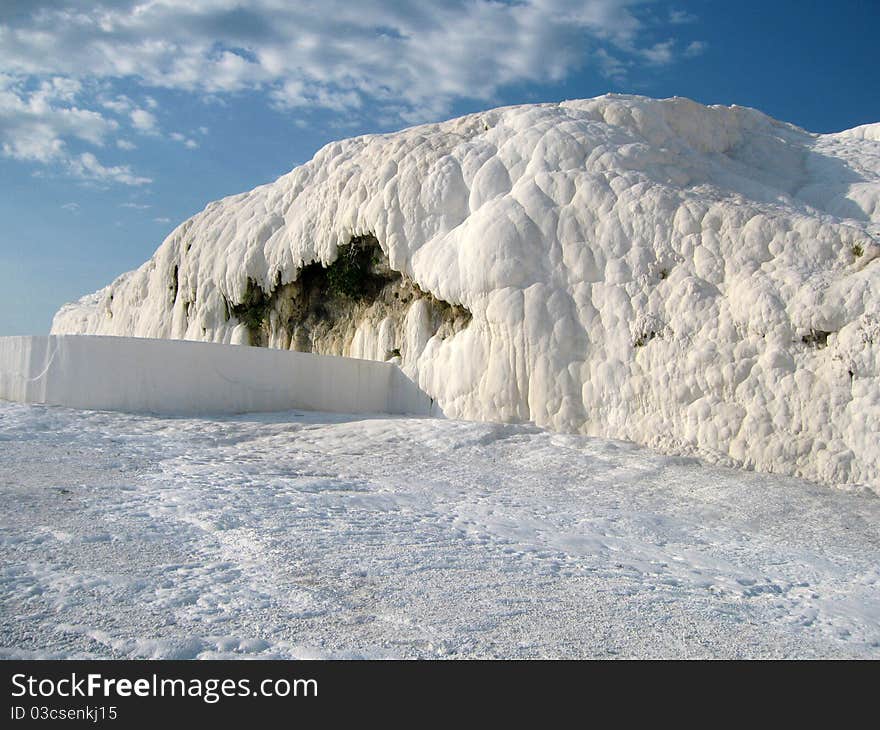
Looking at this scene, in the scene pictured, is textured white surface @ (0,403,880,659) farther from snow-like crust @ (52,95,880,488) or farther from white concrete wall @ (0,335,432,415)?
white concrete wall @ (0,335,432,415)

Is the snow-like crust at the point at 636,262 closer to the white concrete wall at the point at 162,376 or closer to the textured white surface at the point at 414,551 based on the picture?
the textured white surface at the point at 414,551

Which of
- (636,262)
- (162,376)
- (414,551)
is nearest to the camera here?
(414,551)

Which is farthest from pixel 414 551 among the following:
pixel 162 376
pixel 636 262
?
pixel 162 376

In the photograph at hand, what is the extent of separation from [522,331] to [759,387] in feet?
8.72

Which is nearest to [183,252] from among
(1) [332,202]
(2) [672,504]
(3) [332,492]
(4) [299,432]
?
(1) [332,202]

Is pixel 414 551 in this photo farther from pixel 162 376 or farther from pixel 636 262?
pixel 162 376

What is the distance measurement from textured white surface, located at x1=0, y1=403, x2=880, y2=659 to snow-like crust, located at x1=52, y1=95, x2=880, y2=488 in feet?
2.46

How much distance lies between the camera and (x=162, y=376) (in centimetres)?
894

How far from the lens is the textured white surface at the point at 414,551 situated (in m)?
3.24

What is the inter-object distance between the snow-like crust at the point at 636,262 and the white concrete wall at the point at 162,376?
1.42 meters

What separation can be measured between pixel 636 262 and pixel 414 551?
531 centimetres

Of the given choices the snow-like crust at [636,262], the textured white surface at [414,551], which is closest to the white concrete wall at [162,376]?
the textured white surface at [414,551]

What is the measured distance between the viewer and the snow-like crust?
7250 millimetres
